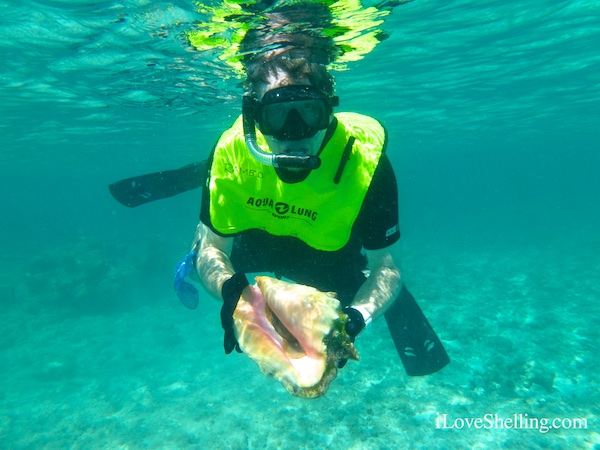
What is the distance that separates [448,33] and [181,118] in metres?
16.4

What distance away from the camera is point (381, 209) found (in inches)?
158

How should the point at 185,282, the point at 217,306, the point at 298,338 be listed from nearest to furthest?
1. the point at 298,338
2. the point at 185,282
3. the point at 217,306

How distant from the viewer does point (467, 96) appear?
22.1 metres

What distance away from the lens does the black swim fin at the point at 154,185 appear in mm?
6910

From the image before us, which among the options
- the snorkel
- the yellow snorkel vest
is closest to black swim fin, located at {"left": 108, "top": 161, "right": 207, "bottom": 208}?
the yellow snorkel vest

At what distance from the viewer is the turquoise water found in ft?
32.2

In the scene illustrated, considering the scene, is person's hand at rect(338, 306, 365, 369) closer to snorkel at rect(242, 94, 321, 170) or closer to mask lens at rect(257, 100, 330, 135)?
snorkel at rect(242, 94, 321, 170)

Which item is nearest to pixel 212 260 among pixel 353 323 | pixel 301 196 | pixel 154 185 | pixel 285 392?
pixel 301 196

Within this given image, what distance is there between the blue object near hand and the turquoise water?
628 cm

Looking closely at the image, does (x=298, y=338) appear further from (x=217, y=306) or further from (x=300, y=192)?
(x=217, y=306)

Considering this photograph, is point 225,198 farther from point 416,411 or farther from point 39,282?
point 39,282

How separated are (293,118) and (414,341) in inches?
155


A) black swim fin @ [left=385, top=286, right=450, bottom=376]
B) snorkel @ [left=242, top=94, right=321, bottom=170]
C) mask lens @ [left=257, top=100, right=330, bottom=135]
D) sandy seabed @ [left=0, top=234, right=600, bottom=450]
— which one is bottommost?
sandy seabed @ [left=0, top=234, right=600, bottom=450]

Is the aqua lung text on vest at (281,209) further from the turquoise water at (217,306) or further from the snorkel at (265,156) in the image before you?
the turquoise water at (217,306)
